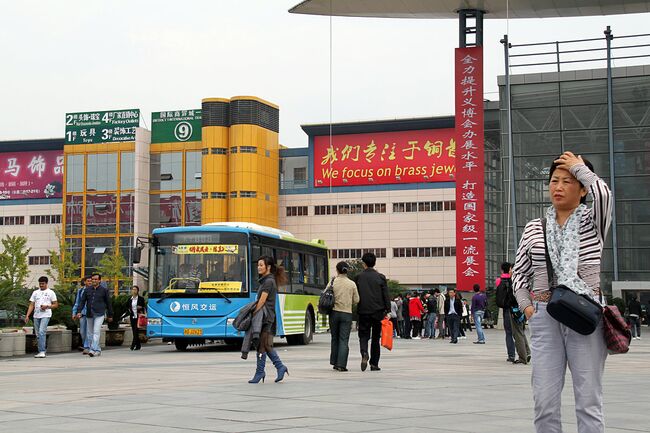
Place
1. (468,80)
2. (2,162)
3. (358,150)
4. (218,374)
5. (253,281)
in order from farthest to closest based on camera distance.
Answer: (2,162), (358,150), (468,80), (253,281), (218,374)

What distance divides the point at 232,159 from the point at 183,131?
7.50 meters

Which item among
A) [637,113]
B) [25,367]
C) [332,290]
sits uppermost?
[637,113]

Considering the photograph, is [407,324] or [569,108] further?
[569,108]

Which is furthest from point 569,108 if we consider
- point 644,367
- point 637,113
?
point 644,367

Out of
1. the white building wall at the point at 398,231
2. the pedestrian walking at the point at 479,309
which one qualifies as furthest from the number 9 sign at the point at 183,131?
the pedestrian walking at the point at 479,309

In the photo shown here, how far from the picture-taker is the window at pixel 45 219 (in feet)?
349

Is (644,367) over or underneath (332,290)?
underneath

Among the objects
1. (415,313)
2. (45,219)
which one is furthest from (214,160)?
(415,313)

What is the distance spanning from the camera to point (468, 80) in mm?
52969

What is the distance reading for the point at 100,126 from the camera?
336 ft

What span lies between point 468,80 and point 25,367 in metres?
38.2

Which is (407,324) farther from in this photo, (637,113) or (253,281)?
(637,113)

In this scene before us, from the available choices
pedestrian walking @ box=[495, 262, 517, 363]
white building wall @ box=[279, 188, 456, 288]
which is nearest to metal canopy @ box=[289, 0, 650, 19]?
pedestrian walking @ box=[495, 262, 517, 363]

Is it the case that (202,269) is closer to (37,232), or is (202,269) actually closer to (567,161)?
(567,161)
